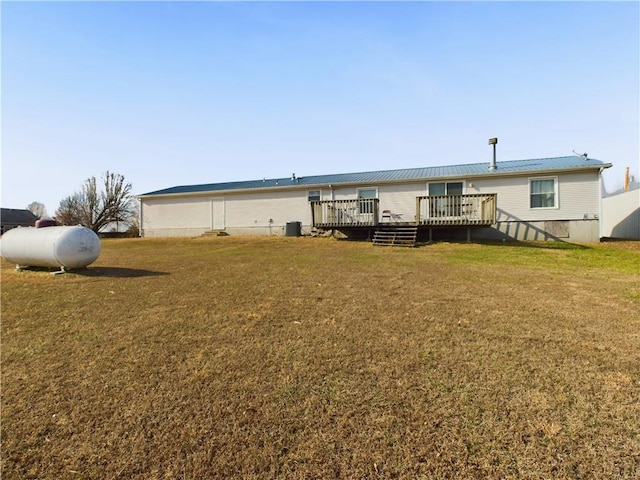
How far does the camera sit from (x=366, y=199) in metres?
14.8

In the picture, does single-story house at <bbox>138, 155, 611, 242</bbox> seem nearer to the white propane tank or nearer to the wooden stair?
the wooden stair

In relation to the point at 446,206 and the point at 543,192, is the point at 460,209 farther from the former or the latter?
the point at 543,192

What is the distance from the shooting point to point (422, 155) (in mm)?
21969

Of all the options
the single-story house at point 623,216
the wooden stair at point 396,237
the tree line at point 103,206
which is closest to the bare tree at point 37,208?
the tree line at point 103,206

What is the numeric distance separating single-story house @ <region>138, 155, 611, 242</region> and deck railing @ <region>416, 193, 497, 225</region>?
4cm

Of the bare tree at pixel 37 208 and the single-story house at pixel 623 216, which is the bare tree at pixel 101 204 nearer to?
the bare tree at pixel 37 208

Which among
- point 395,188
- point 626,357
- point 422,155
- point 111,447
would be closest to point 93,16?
point 111,447

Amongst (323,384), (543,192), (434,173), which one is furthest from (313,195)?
(323,384)

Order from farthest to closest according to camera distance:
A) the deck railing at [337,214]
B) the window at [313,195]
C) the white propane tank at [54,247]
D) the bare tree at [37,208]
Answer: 1. the bare tree at [37,208]
2. the window at [313,195]
3. the deck railing at [337,214]
4. the white propane tank at [54,247]

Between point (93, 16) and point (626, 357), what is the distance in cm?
1130

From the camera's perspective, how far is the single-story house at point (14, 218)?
4575cm

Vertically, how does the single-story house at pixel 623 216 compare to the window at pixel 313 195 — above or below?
below

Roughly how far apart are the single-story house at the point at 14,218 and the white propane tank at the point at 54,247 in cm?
4895

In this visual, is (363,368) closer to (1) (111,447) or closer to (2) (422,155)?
(1) (111,447)
